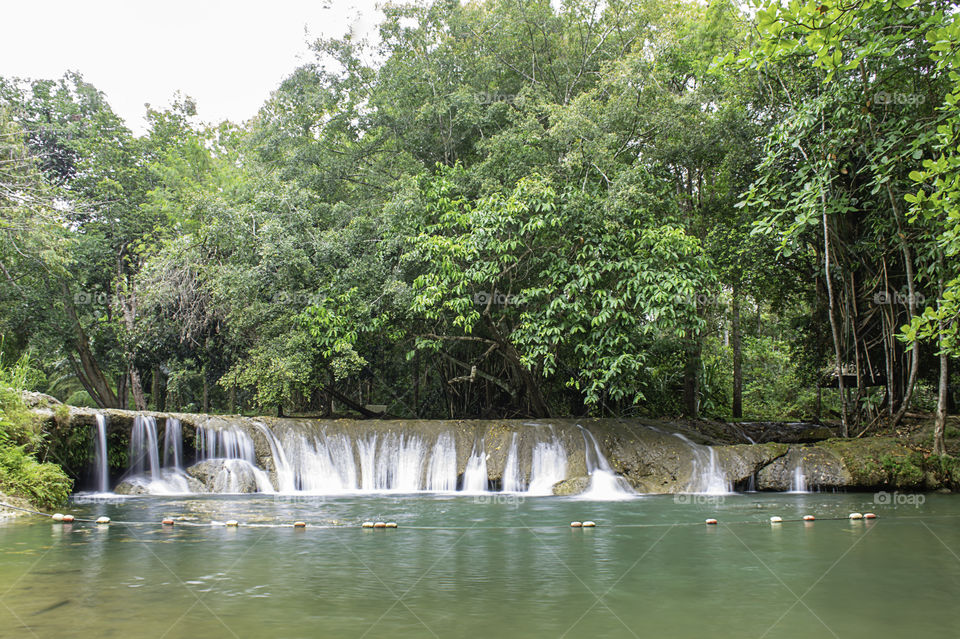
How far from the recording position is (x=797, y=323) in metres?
17.2

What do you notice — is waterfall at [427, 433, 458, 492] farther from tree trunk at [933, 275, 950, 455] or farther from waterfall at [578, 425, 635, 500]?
tree trunk at [933, 275, 950, 455]

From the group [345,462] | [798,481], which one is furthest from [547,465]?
[798,481]

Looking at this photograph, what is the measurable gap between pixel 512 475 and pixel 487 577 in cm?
762

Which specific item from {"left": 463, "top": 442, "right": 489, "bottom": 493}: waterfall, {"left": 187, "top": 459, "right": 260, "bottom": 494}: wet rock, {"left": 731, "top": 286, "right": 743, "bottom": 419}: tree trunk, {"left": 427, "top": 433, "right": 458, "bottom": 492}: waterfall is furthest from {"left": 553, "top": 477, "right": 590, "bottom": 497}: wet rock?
{"left": 731, "top": 286, "right": 743, "bottom": 419}: tree trunk

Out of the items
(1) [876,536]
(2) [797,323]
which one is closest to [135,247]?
(2) [797,323]

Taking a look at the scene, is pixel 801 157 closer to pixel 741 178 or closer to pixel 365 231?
pixel 741 178

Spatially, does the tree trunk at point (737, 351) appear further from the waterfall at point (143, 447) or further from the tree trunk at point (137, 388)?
the tree trunk at point (137, 388)

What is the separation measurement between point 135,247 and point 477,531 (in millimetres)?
17538

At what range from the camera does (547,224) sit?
1338 cm

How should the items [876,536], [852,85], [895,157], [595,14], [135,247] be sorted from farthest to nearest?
[135,247] → [595,14] → [852,85] → [895,157] → [876,536]

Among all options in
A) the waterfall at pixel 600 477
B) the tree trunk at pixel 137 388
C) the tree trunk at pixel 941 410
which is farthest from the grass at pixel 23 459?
the tree trunk at pixel 941 410

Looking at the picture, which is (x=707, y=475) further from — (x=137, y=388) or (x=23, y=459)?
(x=137, y=388)

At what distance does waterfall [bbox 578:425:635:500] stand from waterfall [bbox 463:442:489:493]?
1.85m

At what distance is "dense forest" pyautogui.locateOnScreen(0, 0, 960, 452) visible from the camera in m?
12.5
